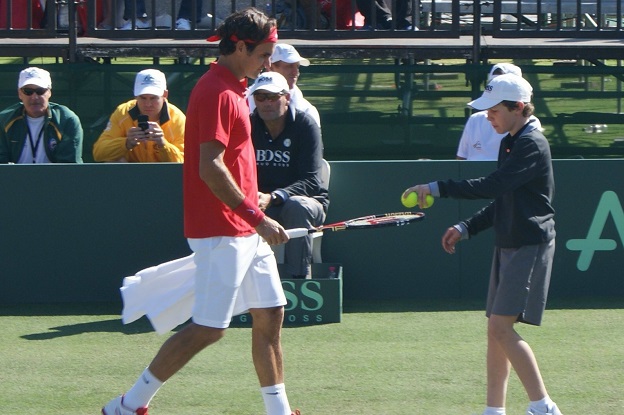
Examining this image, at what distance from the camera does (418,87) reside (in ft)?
36.4

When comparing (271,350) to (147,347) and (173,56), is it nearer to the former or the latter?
(147,347)

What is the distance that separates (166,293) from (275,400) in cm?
77

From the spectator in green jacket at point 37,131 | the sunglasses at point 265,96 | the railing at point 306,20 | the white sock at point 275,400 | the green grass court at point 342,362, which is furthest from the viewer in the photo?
the railing at point 306,20

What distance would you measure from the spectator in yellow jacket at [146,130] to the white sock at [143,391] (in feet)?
11.7

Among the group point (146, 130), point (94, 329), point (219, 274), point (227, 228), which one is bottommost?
point (94, 329)

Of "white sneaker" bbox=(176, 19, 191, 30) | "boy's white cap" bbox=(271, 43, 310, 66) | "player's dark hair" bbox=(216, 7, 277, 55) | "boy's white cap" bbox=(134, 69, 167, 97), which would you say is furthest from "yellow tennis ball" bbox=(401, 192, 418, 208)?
"white sneaker" bbox=(176, 19, 191, 30)

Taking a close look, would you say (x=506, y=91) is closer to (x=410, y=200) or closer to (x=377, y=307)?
(x=410, y=200)

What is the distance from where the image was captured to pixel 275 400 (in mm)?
5281

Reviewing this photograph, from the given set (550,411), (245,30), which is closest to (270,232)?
(245,30)

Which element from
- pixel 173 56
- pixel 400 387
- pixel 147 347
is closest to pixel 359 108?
pixel 173 56

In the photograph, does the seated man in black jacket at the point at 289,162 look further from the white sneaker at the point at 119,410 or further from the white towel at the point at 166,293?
the white sneaker at the point at 119,410

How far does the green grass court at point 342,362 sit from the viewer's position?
588 cm

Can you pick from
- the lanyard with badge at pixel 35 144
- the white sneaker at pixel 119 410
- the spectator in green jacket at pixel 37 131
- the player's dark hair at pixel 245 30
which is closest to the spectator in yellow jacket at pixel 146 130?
the spectator in green jacket at pixel 37 131

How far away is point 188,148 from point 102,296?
11.4ft
